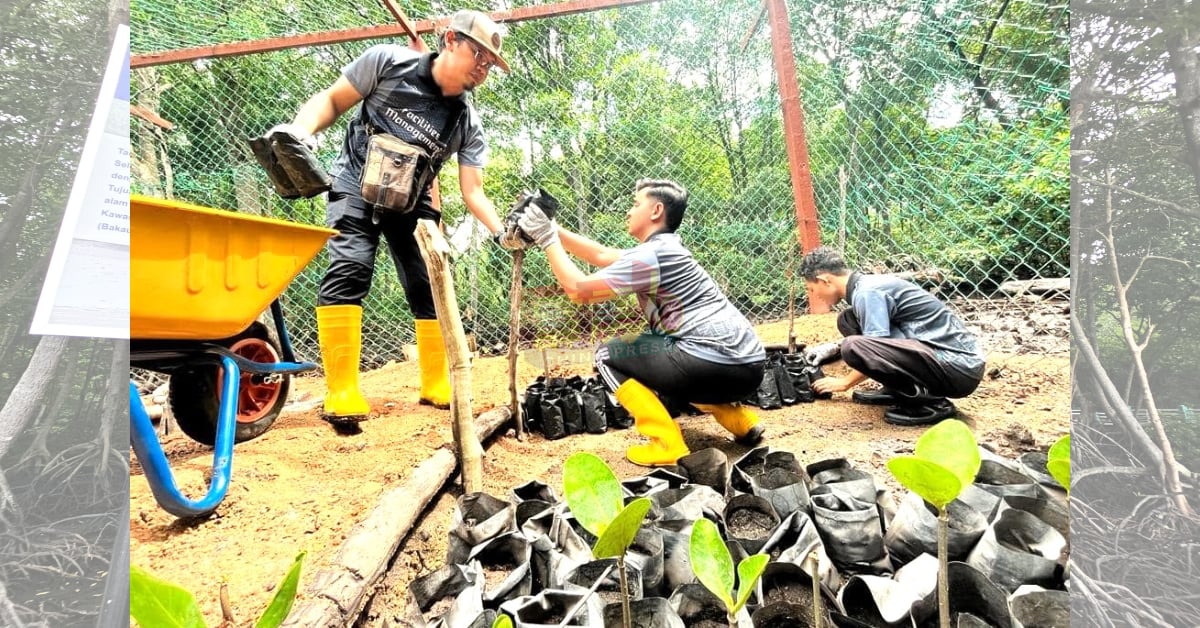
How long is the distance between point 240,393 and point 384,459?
2.05 feet

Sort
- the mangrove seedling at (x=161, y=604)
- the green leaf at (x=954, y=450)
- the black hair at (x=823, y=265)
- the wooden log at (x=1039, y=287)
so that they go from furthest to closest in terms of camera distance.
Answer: the wooden log at (x=1039, y=287), the black hair at (x=823, y=265), the green leaf at (x=954, y=450), the mangrove seedling at (x=161, y=604)

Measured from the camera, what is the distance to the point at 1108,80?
30 cm

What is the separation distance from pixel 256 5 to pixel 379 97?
256 cm

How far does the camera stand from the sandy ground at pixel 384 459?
907 mm

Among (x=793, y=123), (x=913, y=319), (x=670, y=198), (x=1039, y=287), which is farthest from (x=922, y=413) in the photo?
(x=793, y=123)

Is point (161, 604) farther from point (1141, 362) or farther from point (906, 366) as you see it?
point (906, 366)

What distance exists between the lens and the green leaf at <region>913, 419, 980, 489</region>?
36 centimetres

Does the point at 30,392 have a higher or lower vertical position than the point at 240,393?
higher

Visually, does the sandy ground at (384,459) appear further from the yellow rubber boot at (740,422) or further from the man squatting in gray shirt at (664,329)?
the man squatting in gray shirt at (664,329)

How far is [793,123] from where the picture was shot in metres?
2.61

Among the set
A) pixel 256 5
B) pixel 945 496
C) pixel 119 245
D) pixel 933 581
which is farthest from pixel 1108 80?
pixel 256 5

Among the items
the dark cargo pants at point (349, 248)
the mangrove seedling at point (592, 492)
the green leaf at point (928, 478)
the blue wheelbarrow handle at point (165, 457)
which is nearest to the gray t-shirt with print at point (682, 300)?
the dark cargo pants at point (349, 248)

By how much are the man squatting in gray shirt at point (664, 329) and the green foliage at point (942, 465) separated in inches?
50.1

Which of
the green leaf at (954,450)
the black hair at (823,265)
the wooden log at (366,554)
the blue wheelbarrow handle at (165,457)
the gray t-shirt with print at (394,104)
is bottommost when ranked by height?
the wooden log at (366,554)
